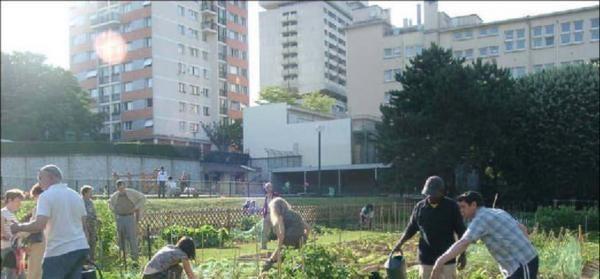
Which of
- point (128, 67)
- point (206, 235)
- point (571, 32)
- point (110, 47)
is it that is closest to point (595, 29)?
point (571, 32)

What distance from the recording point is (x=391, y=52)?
8112 cm

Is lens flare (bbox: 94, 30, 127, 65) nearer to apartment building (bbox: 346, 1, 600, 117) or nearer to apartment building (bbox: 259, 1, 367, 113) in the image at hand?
apartment building (bbox: 346, 1, 600, 117)

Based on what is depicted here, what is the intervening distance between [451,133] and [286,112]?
30.5 metres

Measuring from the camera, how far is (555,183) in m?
40.9

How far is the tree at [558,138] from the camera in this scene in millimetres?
40438

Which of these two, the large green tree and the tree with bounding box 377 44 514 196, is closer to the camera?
the tree with bounding box 377 44 514 196

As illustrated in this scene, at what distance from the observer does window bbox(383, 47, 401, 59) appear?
264 ft

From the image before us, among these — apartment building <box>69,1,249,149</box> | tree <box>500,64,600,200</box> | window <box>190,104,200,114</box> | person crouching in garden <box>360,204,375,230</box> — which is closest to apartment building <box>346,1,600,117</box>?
apartment building <box>69,1,249,149</box>

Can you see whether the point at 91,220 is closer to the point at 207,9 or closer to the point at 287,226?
the point at 287,226

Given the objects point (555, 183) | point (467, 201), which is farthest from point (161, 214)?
point (555, 183)

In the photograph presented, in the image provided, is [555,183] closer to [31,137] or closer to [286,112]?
[286,112]

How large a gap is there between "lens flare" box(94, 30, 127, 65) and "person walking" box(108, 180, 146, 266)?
242ft

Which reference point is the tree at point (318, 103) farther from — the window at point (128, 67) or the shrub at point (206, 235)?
the shrub at point (206, 235)

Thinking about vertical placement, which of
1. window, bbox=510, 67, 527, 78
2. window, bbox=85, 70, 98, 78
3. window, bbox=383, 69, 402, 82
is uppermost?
window, bbox=85, 70, 98, 78
